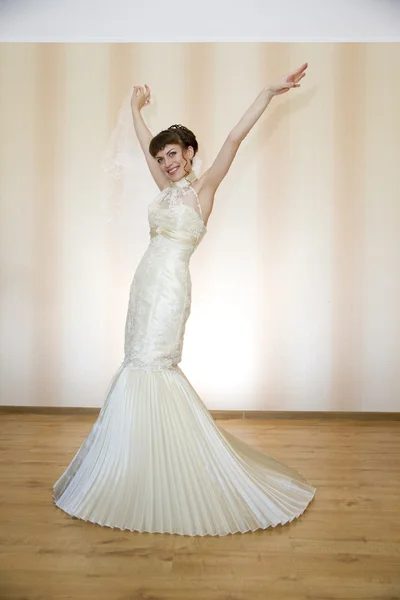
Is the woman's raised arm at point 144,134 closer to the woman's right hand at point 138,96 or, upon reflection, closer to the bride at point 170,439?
the woman's right hand at point 138,96

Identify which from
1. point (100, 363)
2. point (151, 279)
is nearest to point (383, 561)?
point (151, 279)

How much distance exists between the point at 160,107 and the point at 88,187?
0.78m

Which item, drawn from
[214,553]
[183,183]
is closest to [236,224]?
[183,183]

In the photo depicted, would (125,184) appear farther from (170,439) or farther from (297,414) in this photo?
(170,439)

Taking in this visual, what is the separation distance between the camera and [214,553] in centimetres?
201

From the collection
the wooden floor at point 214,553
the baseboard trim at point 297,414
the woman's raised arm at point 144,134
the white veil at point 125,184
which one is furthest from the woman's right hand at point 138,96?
the baseboard trim at point 297,414

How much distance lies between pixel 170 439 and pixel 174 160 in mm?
1178

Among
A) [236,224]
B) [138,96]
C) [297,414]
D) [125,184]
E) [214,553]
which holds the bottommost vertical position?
[297,414]

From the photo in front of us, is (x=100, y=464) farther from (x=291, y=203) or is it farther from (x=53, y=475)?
(x=291, y=203)

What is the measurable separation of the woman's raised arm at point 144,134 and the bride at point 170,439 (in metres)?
0.11

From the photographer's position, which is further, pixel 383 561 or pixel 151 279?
pixel 151 279

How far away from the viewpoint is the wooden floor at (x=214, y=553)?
1.76 m

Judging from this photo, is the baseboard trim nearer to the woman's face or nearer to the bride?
the bride

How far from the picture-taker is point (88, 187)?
14.5ft
